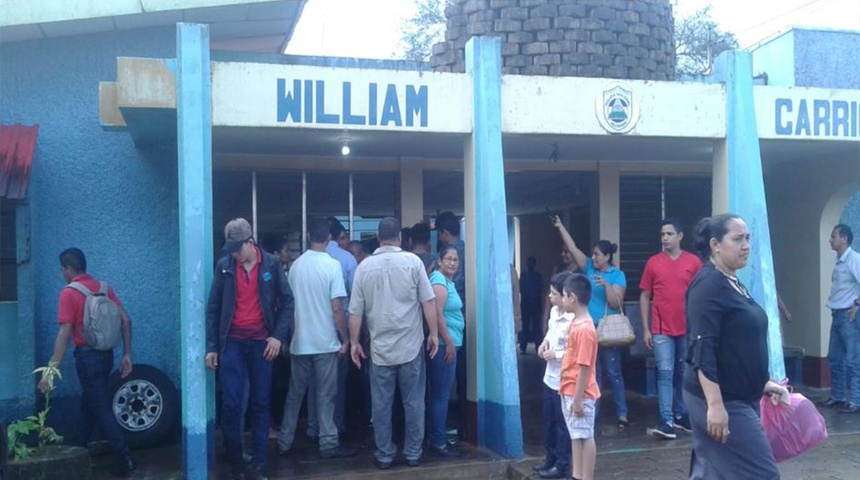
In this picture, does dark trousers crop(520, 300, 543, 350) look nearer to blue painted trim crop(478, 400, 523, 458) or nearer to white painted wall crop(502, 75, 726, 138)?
white painted wall crop(502, 75, 726, 138)

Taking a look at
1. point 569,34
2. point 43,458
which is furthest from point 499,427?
point 569,34

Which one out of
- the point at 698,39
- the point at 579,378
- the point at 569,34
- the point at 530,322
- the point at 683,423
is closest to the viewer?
the point at 579,378

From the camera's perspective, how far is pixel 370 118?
7043 millimetres

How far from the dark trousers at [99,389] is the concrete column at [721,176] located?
546cm

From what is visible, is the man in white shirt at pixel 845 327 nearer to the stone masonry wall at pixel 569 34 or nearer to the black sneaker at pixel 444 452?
the stone masonry wall at pixel 569 34

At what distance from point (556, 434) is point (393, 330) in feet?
4.67

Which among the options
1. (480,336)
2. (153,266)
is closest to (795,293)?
(480,336)

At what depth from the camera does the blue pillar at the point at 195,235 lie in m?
6.32

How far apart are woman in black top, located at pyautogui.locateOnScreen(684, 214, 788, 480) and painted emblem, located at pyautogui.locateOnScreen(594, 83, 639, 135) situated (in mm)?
3274

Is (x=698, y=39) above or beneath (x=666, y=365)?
above

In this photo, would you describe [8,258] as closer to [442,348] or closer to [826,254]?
[442,348]

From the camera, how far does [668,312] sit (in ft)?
24.9

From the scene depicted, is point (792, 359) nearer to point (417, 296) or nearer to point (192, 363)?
point (417, 296)

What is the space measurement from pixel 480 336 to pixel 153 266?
3.16 meters
